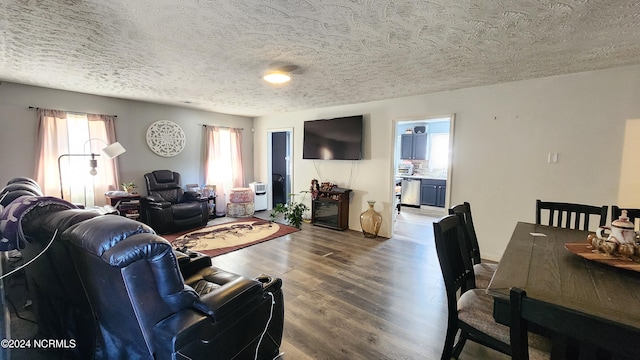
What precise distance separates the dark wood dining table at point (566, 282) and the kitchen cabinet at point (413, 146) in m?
5.81

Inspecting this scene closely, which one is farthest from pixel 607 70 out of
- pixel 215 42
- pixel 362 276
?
pixel 215 42

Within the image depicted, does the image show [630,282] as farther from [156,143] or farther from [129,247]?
[156,143]

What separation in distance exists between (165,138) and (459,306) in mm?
5653

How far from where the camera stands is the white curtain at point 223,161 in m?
5.87

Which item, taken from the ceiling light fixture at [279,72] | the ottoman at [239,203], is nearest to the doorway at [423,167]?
the ottoman at [239,203]

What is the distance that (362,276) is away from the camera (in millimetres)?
3031

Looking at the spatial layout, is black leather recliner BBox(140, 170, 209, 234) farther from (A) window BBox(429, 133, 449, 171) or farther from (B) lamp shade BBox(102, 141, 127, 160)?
(A) window BBox(429, 133, 449, 171)

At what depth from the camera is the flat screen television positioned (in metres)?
4.72

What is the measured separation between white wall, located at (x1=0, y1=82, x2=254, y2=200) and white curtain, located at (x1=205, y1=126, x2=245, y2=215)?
17cm

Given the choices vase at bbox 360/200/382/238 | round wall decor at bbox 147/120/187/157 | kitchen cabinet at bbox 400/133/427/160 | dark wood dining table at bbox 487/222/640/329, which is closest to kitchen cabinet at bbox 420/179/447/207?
kitchen cabinet at bbox 400/133/427/160

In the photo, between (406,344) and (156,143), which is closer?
(406,344)

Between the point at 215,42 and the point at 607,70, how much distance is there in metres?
4.06

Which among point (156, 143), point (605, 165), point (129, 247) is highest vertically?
point (156, 143)

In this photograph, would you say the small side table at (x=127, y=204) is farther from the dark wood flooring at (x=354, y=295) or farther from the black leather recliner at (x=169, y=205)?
the dark wood flooring at (x=354, y=295)
